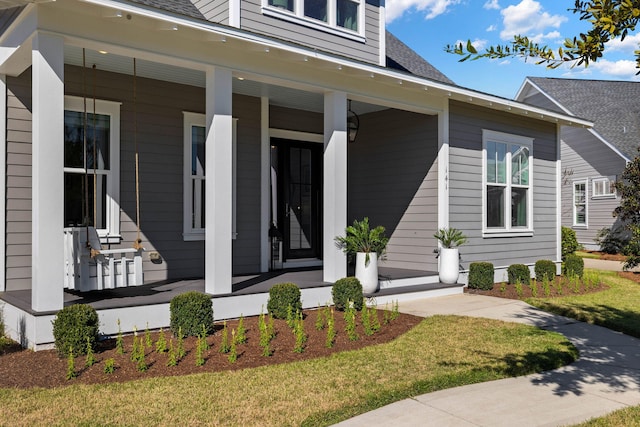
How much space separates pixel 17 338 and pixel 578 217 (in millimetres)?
19519

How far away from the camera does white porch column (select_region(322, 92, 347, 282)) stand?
7379 mm

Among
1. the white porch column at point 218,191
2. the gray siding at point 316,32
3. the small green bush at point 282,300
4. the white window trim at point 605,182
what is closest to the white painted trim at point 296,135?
the gray siding at point 316,32

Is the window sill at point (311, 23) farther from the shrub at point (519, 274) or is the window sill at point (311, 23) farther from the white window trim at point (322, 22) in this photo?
the shrub at point (519, 274)

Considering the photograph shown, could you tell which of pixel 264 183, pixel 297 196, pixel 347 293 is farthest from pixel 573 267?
pixel 264 183

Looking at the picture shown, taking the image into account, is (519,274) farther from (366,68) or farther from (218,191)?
(218,191)

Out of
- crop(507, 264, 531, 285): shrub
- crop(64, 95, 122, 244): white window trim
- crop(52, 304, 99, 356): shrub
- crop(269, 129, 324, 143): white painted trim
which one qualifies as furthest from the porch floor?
crop(269, 129, 324, 143): white painted trim

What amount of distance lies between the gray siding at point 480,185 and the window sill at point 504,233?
0.25 feet

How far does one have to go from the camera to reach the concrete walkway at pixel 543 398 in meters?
3.47

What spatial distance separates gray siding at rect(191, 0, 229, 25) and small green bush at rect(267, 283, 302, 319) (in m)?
3.81

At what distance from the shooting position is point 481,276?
29.7 feet

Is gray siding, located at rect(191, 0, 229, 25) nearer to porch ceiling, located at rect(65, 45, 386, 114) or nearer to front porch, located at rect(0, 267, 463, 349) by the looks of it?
porch ceiling, located at rect(65, 45, 386, 114)

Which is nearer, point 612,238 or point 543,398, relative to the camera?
point 543,398

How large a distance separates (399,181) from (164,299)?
18.2ft

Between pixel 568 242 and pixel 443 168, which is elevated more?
pixel 443 168
